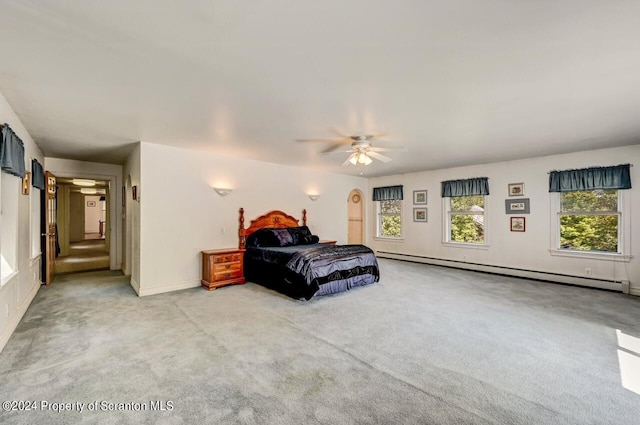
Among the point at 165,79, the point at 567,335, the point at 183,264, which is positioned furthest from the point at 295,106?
the point at 567,335

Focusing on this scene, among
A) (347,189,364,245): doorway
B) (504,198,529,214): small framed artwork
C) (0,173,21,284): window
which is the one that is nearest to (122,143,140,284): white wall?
(0,173,21,284): window

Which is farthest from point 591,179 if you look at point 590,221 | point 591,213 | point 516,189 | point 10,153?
point 10,153

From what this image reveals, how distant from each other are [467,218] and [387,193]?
2.23m

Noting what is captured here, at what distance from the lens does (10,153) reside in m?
2.68

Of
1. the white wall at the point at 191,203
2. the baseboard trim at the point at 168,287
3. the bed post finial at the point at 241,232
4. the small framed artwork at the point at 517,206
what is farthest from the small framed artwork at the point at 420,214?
the baseboard trim at the point at 168,287

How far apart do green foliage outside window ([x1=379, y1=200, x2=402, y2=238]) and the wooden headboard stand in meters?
2.90

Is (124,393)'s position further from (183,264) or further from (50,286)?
(50,286)

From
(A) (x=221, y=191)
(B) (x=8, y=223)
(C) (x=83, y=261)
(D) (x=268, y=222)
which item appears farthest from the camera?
(C) (x=83, y=261)

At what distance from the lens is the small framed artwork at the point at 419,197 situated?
7578 millimetres

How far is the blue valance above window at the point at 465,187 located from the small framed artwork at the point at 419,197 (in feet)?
1.81

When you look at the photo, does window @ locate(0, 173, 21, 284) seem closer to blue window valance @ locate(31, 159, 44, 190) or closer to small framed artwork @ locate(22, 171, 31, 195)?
small framed artwork @ locate(22, 171, 31, 195)

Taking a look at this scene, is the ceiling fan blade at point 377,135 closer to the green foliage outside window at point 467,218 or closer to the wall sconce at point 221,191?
the wall sconce at point 221,191

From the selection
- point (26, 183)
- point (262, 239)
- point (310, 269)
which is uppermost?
point (26, 183)

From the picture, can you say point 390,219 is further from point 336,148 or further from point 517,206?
point 336,148
